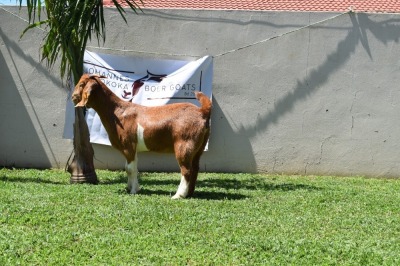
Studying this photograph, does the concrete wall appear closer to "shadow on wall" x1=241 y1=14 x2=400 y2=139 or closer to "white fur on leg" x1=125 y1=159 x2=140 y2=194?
"shadow on wall" x1=241 y1=14 x2=400 y2=139

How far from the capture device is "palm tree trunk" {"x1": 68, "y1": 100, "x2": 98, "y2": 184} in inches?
370

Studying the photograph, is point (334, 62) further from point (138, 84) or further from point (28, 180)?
point (28, 180)

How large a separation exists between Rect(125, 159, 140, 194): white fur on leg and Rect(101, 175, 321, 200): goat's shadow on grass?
132 millimetres

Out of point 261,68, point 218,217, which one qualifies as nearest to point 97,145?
point 261,68

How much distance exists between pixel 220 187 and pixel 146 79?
2782 mm

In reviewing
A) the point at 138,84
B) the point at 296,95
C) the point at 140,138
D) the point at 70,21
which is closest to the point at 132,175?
the point at 140,138

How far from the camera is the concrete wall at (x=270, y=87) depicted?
35.5ft

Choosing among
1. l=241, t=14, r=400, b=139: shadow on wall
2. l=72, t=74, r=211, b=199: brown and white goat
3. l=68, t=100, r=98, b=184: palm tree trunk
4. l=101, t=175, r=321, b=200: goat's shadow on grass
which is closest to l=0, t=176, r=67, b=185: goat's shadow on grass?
l=68, t=100, r=98, b=184: palm tree trunk

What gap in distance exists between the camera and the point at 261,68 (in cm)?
1097

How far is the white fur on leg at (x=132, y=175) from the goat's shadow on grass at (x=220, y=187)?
0.43 feet

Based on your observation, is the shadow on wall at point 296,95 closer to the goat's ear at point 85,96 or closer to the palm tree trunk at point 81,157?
the palm tree trunk at point 81,157

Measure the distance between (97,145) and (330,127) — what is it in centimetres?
409

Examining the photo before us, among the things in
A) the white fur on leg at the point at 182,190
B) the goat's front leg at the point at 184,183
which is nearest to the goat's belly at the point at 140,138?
the goat's front leg at the point at 184,183

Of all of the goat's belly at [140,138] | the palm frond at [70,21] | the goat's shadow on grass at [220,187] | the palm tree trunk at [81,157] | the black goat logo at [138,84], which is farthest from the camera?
the black goat logo at [138,84]
